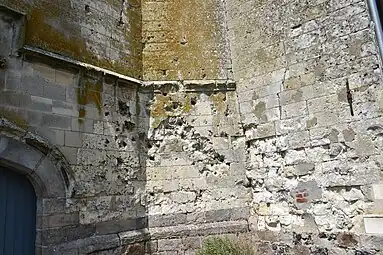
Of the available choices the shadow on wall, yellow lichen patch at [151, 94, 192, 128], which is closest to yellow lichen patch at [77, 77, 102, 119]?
the shadow on wall

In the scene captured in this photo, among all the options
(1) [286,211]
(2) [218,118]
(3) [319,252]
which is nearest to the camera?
(3) [319,252]

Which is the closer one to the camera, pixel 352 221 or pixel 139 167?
pixel 352 221

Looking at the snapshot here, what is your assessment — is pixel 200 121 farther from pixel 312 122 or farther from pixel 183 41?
pixel 312 122

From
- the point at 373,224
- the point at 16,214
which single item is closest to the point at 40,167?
the point at 16,214

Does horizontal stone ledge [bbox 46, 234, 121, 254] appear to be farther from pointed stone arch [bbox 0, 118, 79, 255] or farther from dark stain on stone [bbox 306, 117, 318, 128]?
dark stain on stone [bbox 306, 117, 318, 128]

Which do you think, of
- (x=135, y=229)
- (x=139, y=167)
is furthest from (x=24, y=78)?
(x=135, y=229)

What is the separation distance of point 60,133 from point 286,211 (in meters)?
2.88

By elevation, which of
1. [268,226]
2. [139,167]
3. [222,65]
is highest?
[222,65]

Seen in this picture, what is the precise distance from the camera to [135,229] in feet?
14.3

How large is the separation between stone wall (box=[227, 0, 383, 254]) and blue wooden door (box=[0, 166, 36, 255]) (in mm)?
2748

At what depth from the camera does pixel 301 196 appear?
4.35 metres

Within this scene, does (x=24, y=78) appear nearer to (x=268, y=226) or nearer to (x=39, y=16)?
(x=39, y=16)

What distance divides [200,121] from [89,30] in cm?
187

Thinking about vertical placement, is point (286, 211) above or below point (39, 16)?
below
